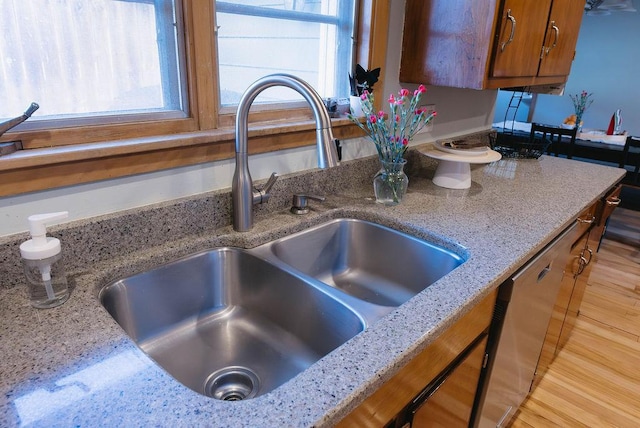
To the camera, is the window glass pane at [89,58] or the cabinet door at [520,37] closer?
the window glass pane at [89,58]

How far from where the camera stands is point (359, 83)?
55.3 inches

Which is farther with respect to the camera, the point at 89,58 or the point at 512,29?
the point at 512,29

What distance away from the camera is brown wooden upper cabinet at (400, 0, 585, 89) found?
1.37 meters

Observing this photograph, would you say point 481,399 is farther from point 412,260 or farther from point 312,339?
point 312,339

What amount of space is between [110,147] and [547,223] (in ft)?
3.94

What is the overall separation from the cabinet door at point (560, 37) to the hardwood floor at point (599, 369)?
4.45 ft

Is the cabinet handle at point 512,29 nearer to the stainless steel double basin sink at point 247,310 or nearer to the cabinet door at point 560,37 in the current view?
the cabinet door at point 560,37

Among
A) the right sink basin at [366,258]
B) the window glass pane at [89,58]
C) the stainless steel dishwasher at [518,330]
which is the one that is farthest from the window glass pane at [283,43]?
the stainless steel dishwasher at [518,330]

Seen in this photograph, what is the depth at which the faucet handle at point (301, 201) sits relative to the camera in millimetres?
1253

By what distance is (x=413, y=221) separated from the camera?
124 cm

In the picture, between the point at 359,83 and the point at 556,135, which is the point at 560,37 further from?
the point at 556,135

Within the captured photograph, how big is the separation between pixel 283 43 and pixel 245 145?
42 cm

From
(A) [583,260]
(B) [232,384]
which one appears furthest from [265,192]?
(A) [583,260]

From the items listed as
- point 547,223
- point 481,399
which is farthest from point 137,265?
point 547,223
